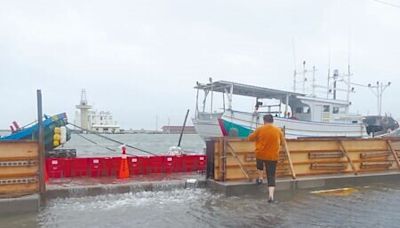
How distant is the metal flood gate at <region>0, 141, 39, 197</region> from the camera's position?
29.3ft

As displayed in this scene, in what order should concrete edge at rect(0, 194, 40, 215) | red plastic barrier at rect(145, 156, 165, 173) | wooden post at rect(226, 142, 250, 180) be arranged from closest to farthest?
1. concrete edge at rect(0, 194, 40, 215)
2. wooden post at rect(226, 142, 250, 180)
3. red plastic barrier at rect(145, 156, 165, 173)

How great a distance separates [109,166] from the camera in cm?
1274

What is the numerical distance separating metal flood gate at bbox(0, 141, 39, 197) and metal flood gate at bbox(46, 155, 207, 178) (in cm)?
287

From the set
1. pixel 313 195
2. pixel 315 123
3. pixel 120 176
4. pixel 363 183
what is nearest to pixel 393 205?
pixel 313 195

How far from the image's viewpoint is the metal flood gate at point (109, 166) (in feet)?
40.1

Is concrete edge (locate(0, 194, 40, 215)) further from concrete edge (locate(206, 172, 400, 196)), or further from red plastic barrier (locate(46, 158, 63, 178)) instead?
concrete edge (locate(206, 172, 400, 196))

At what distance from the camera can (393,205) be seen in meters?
9.55

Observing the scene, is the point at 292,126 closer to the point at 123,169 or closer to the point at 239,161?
the point at 239,161

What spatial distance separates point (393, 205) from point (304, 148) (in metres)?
3.14

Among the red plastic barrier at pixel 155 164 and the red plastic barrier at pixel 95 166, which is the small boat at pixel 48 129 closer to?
the red plastic barrier at pixel 95 166

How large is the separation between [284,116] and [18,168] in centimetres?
2013

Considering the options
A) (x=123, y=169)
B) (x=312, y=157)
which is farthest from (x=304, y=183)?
(x=123, y=169)

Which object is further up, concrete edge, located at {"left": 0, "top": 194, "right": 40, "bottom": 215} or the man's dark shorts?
the man's dark shorts

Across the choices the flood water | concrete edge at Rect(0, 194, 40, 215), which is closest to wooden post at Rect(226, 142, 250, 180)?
the flood water
